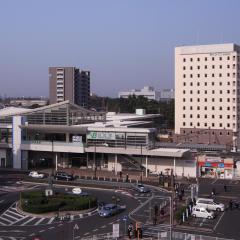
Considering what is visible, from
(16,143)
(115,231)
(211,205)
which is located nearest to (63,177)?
(16,143)

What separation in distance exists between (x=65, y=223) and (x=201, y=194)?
1534 cm

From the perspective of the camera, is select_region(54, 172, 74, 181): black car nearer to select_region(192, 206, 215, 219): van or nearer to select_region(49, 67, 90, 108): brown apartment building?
select_region(192, 206, 215, 219): van

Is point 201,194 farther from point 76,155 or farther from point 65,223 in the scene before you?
point 76,155

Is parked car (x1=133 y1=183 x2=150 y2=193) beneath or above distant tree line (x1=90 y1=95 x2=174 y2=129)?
beneath

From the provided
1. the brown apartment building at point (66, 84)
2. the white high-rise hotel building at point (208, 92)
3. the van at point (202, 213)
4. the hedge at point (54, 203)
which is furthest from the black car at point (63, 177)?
the brown apartment building at point (66, 84)

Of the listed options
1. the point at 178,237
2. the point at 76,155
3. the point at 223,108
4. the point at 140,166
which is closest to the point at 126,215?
the point at 178,237

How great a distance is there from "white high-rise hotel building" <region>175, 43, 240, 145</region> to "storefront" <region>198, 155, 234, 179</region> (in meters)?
21.7

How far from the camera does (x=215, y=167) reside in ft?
174

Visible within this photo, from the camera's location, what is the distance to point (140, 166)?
55469 millimetres

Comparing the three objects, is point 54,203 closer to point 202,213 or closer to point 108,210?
point 108,210

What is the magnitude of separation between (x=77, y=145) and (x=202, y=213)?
25299 millimetres

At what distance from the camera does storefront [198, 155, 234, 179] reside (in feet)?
173

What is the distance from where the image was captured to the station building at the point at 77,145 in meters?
54.2

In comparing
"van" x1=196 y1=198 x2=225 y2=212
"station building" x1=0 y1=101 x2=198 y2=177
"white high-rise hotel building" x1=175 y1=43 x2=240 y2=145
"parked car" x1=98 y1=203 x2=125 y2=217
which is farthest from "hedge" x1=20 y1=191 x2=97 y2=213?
"white high-rise hotel building" x1=175 y1=43 x2=240 y2=145
